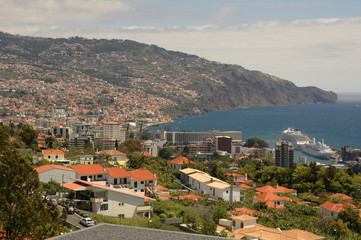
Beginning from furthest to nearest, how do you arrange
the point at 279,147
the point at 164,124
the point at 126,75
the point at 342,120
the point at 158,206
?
the point at 126,75 → the point at 342,120 → the point at 164,124 → the point at 279,147 → the point at 158,206

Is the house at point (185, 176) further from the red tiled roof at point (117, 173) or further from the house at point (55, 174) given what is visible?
the house at point (55, 174)

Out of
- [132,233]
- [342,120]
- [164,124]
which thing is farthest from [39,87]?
[132,233]

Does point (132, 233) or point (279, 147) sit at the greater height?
point (132, 233)

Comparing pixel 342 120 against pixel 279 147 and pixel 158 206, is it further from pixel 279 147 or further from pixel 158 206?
pixel 158 206

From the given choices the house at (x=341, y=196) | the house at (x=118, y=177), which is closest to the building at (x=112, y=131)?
the house at (x=341, y=196)

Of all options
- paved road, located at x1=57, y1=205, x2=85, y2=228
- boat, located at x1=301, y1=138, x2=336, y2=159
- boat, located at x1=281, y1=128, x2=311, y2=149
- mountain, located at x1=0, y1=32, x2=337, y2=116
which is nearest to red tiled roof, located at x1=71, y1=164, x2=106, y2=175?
paved road, located at x1=57, y1=205, x2=85, y2=228

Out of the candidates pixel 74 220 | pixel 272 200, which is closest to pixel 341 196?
pixel 272 200
